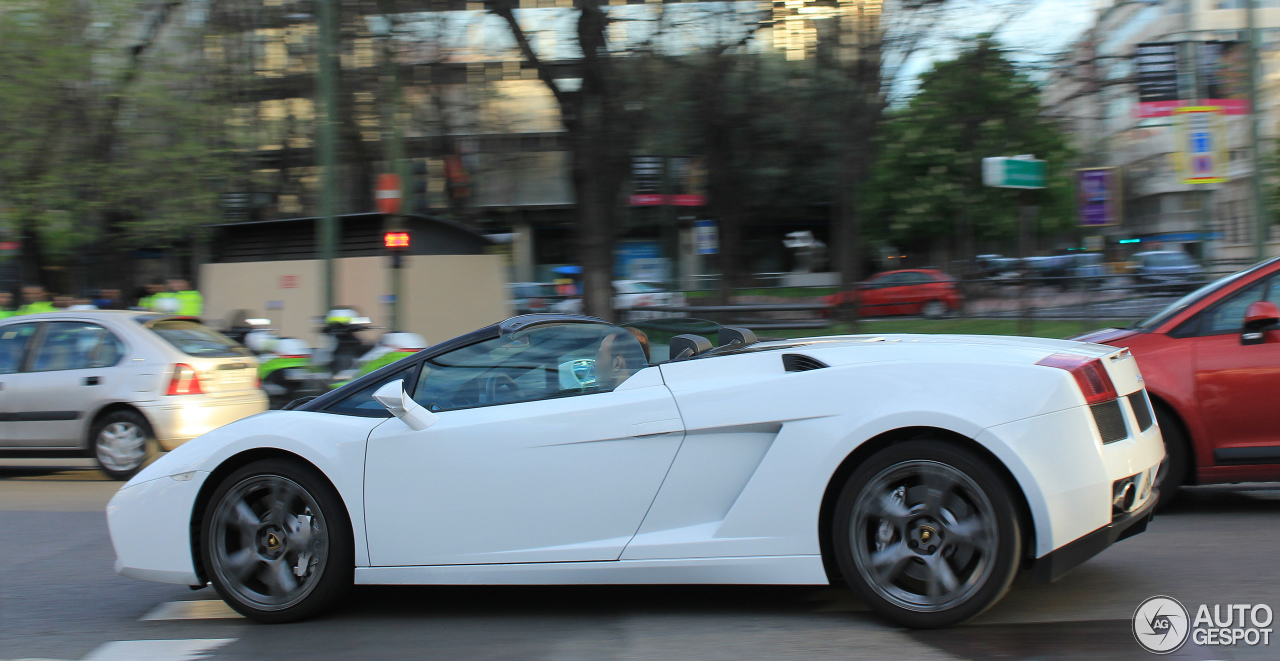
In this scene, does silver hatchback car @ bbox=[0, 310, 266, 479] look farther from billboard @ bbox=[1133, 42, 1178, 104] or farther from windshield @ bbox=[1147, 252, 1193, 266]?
windshield @ bbox=[1147, 252, 1193, 266]

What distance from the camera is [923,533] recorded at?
365 centimetres

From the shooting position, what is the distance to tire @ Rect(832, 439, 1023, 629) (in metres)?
3.60

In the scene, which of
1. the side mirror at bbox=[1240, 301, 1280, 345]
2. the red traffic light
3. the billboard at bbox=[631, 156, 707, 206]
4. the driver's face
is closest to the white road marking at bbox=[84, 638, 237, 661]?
the driver's face

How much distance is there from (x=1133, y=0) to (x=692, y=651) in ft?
48.3

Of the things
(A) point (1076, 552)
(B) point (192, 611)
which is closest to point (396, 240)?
(B) point (192, 611)

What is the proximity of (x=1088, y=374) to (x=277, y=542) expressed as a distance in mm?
3176

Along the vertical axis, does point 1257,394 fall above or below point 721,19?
below

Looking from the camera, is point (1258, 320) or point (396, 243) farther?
point (396, 243)

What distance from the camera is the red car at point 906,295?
18.2 meters

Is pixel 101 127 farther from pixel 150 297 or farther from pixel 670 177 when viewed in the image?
pixel 670 177

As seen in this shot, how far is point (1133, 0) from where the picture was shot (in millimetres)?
15156

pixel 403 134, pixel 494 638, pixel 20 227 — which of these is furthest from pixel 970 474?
pixel 20 227

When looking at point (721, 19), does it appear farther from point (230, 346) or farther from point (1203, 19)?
point (1203, 19)

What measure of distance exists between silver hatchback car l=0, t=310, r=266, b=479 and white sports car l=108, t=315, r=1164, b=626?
175 inches
